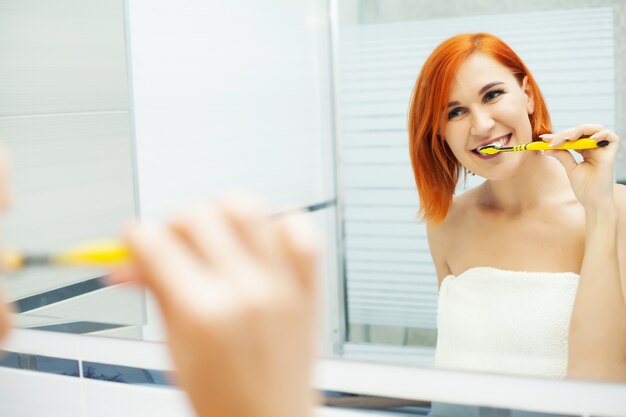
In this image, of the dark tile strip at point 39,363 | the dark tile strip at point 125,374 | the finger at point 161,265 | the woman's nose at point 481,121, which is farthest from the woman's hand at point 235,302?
the dark tile strip at point 39,363

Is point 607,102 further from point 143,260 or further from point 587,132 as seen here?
point 143,260

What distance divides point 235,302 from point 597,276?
0.64m

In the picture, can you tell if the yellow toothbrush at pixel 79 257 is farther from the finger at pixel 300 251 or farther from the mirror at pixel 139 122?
the mirror at pixel 139 122

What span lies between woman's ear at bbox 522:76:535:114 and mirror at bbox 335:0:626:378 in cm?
1

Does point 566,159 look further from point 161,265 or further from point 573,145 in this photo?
point 161,265

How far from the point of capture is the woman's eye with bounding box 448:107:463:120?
788 mm

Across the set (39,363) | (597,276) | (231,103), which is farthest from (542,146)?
(39,363)

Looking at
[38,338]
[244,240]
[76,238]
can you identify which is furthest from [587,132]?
[38,338]

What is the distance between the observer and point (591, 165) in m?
0.76

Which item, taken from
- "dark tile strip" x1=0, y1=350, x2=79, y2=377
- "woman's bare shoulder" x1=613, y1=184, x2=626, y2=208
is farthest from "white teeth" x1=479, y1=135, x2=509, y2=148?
"dark tile strip" x1=0, y1=350, x2=79, y2=377

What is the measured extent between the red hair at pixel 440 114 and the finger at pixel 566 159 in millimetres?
26

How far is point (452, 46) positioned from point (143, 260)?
63 cm

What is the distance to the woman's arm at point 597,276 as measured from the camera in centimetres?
75

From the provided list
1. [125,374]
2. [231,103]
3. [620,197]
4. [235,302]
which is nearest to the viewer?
[235,302]
